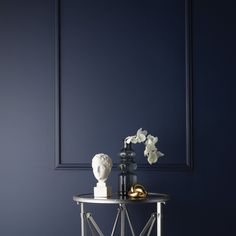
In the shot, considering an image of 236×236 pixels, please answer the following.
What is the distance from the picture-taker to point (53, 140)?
3.23 m

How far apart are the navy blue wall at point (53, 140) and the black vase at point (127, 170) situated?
256mm

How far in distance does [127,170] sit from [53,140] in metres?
0.55

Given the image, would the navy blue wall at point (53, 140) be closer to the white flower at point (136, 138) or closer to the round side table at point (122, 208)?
the round side table at point (122, 208)

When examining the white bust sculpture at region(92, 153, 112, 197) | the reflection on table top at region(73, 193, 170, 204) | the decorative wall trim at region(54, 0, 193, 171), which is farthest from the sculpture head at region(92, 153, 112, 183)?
the decorative wall trim at region(54, 0, 193, 171)

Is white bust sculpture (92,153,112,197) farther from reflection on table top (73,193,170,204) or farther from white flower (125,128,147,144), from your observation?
white flower (125,128,147,144)

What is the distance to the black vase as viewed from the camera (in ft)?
9.47

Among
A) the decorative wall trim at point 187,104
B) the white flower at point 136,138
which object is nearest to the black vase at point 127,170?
the white flower at point 136,138

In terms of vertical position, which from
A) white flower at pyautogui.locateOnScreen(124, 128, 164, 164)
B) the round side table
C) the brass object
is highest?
white flower at pyautogui.locateOnScreen(124, 128, 164, 164)

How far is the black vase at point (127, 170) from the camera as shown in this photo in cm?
289

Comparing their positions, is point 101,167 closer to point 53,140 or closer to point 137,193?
point 137,193

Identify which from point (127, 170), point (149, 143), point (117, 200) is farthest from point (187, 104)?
point (117, 200)

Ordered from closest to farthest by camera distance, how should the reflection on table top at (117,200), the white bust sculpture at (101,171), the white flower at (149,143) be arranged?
1. the reflection on table top at (117,200)
2. the white bust sculpture at (101,171)
3. the white flower at (149,143)

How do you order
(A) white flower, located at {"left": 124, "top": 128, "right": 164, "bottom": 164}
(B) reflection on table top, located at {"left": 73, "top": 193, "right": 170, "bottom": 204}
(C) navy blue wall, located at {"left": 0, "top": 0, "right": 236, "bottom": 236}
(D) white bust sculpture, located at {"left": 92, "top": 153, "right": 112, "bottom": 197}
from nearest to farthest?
(B) reflection on table top, located at {"left": 73, "top": 193, "right": 170, "bottom": 204} < (D) white bust sculpture, located at {"left": 92, "top": 153, "right": 112, "bottom": 197} < (A) white flower, located at {"left": 124, "top": 128, "right": 164, "bottom": 164} < (C) navy blue wall, located at {"left": 0, "top": 0, "right": 236, "bottom": 236}

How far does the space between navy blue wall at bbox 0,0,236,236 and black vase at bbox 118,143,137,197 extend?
26 centimetres
